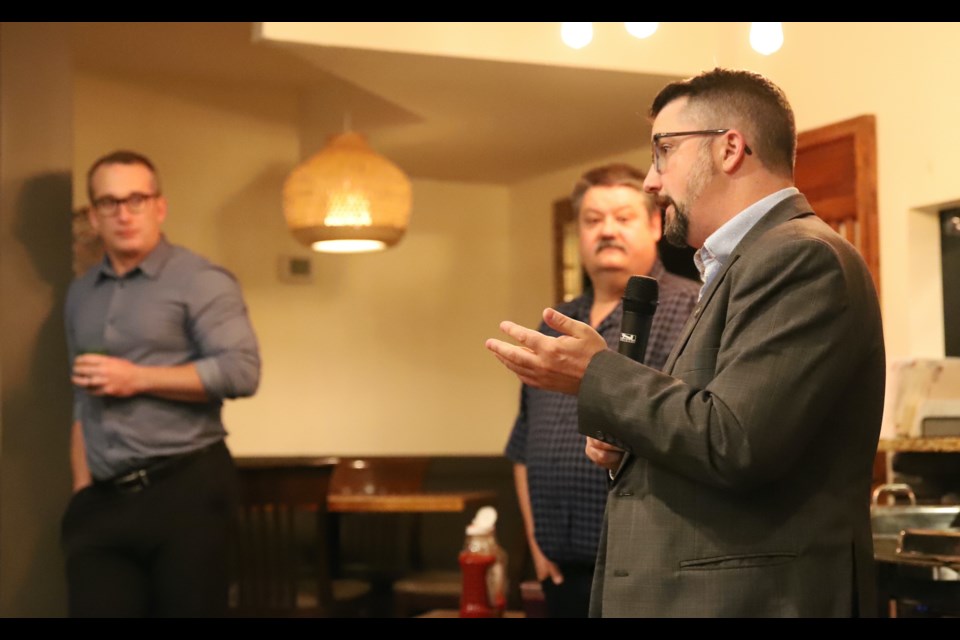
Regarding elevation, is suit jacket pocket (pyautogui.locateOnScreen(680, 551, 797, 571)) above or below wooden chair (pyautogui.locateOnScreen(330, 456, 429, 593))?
above

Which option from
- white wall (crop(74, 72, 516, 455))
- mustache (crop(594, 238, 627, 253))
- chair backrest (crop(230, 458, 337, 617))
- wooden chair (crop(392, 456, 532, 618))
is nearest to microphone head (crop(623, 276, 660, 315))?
mustache (crop(594, 238, 627, 253))

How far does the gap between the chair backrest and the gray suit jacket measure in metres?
2.53

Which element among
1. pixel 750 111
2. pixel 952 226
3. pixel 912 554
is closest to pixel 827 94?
pixel 952 226

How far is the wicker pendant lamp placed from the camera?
486 centimetres

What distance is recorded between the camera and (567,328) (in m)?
1.51

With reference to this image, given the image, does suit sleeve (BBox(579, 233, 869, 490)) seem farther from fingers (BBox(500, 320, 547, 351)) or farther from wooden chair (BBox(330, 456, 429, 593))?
wooden chair (BBox(330, 456, 429, 593))

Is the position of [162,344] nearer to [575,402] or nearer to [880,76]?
[575,402]

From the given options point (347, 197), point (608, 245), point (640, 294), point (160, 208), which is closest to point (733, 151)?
point (640, 294)

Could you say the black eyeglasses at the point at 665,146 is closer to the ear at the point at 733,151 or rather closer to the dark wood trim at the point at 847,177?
the ear at the point at 733,151

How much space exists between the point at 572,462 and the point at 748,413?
130cm

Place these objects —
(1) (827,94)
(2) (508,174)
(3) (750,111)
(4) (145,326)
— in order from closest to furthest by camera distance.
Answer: (3) (750,111)
(4) (145,326)
(1) (827,94)
(2) (508,174)

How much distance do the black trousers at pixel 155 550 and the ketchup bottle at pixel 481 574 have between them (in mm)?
734
